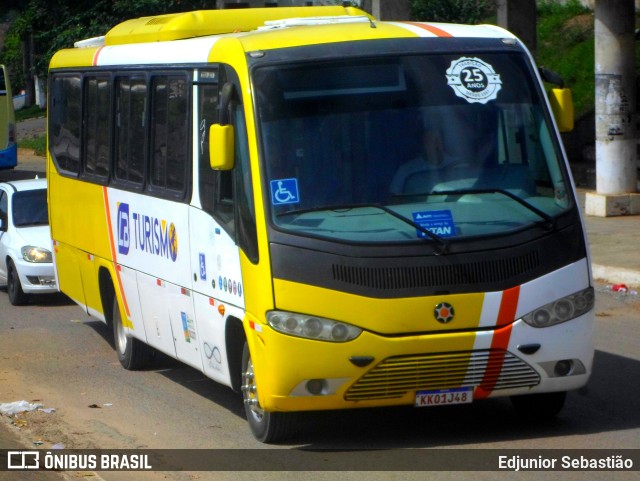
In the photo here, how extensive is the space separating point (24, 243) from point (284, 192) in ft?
29.8

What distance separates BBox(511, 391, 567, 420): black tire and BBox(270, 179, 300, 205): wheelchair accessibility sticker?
6.98 ft

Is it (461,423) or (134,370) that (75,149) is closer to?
(134,370)

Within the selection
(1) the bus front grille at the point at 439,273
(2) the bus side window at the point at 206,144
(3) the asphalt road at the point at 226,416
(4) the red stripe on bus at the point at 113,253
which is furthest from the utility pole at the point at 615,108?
(1) the bus front grille at the point at 439,273

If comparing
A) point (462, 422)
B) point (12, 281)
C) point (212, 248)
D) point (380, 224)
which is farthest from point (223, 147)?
point (12, 281)

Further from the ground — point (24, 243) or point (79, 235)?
point (79, 235)

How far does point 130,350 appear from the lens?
10812mm

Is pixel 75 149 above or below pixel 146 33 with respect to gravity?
below

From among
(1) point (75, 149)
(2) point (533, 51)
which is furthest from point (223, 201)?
(2) point (533, 51)

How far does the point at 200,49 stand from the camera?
28.3 ft

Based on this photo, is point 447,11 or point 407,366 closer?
point 407,366

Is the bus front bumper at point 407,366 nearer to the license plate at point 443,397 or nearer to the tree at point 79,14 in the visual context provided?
the license plate at point 443,397

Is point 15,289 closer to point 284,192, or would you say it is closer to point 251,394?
point 251,394

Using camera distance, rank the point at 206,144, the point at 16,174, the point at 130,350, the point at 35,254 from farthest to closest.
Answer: the point at 16,174 < the point at 35,254 < the point at 130,350 < the point at 206,144

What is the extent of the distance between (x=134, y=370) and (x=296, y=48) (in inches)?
173
